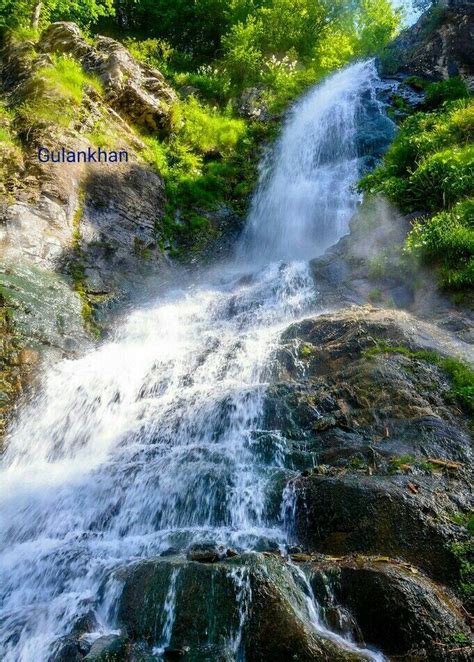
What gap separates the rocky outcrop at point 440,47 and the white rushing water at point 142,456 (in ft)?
41.0

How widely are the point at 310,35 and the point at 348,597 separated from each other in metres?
25.2

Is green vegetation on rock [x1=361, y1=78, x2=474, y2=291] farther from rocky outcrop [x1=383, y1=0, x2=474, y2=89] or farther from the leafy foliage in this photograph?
the leafy foliage

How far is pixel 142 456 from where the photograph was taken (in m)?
5.94

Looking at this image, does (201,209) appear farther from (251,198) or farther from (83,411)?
(83,411)

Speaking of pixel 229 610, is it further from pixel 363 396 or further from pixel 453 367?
pixel 453 367

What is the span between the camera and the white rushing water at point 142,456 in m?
4.44

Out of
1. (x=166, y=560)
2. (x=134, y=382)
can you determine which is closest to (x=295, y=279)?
(x=134, y=382)

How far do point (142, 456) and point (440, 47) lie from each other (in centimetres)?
1955

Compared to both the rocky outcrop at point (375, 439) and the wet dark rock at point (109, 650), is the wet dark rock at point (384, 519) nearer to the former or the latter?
the rocky outcrop at point (375, 439)

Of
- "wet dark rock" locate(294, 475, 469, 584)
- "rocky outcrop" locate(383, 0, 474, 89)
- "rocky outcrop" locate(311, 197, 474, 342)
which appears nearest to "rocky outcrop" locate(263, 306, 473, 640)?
"wet dark rock" locate(294, 475, 469, 584)

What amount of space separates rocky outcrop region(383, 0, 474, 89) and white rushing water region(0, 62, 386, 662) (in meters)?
12.5

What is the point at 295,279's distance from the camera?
9797 millimetres

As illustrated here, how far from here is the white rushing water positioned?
14.6 ft

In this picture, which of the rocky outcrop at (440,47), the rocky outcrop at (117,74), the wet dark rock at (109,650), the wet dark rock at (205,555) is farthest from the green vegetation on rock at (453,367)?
the rocky outcrop at (440,47)
